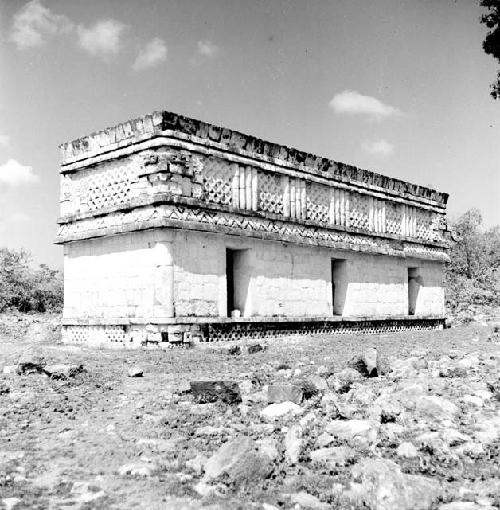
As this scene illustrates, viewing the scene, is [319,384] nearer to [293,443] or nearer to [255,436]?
[255,436]

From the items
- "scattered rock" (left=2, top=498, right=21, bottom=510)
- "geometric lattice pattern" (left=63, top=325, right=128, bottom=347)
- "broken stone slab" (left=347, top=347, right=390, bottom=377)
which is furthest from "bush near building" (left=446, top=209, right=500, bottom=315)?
A: "scattered rock" (left=2, top=498, right=21, bottom=510)

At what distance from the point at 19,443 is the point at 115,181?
7.01 meters

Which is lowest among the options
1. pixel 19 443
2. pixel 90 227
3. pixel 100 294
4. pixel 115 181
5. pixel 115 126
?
pixel 19 443

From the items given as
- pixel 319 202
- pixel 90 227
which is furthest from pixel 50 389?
pixel 319 202

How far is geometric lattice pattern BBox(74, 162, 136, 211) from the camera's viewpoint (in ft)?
36.1

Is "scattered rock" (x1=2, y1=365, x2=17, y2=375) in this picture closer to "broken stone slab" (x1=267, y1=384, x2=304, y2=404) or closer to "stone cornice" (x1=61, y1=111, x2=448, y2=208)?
"broken stone slab" (x1=267, y1=384, x2=304, y2=404)

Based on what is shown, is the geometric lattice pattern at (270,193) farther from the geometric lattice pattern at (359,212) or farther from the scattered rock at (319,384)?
the scattered rock at (319,384)

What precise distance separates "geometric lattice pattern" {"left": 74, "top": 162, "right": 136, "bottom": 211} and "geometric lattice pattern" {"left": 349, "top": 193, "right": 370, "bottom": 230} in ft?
19.6

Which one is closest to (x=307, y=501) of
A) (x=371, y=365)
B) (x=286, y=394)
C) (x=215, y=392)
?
(x=286, y=394)

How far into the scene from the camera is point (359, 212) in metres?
15.0

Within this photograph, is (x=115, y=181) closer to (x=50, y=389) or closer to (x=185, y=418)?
(x=50, y=389)

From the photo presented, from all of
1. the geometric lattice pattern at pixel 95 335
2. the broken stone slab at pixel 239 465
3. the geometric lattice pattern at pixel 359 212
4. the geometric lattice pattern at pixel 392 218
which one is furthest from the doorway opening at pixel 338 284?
the broken stone slab at pixel 239 465

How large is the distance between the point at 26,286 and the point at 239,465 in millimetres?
15709

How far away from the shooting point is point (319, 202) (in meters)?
13.8
